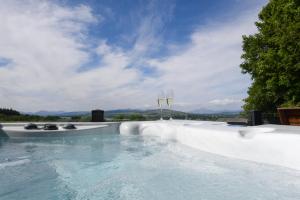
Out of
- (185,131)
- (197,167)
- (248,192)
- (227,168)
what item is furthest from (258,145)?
(185,131)

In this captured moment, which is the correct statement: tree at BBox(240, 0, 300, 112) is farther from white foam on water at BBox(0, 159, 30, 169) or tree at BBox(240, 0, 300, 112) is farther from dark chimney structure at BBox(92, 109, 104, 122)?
white foam on water at BBox(0, 159, 30, 169)

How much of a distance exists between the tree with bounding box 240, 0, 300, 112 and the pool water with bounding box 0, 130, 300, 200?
5.52 metres

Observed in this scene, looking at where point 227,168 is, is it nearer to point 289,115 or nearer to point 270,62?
point 289,115

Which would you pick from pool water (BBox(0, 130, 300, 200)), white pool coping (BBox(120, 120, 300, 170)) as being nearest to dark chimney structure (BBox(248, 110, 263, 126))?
white pool coping (BBox(120, 120, 300, 170))

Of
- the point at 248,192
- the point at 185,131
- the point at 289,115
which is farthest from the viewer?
the point at 185,131

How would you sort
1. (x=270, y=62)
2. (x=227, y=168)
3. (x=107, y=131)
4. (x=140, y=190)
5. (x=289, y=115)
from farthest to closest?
(x=107, y=131) < (x=270, y=62) < (x=289, y=115) < (x=227, y=168) < (x=140, y=190)

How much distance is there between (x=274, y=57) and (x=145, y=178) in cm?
849

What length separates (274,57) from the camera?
461 inches

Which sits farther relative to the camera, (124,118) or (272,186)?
(124,118)

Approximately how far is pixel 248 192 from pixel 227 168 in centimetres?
167

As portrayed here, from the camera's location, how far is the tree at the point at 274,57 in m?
11.1

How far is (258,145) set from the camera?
6840 millimetres

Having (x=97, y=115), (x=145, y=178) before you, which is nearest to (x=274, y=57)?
(x=145, y=178)

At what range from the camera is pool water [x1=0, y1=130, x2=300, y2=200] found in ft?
15.7
